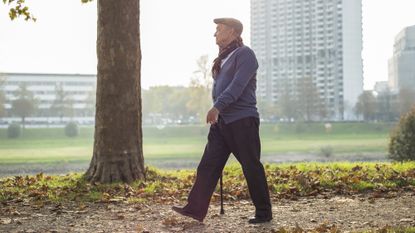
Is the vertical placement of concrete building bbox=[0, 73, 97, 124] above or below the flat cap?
above

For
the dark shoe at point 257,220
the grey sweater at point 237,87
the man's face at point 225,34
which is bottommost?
the dark shoe at point 257,220

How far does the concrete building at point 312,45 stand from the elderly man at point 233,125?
139m

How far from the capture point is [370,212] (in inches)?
267

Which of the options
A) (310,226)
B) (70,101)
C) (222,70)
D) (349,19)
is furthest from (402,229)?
(349,19)

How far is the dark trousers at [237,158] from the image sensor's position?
6113mm

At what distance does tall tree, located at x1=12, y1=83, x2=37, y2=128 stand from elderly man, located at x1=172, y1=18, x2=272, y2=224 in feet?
261

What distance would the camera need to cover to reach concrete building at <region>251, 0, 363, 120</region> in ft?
492

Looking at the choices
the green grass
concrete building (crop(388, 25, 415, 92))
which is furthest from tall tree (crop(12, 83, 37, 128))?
concrete building (crop(388, 25, 415, 92))

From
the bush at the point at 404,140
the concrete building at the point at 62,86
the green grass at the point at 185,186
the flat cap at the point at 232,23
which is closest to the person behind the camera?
the flat cap at the point at 232,23

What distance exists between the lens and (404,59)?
144 m

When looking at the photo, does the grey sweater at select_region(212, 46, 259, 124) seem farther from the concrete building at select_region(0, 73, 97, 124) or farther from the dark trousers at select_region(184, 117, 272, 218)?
the concrete building at select_region(0, 73, 97, 124)

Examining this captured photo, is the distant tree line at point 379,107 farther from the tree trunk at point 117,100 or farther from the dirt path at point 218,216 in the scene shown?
the dirt path at point 218,216

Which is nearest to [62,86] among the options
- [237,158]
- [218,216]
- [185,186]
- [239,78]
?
[185,186]

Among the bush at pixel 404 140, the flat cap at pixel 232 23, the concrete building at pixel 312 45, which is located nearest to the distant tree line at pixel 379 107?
the concrete building at pixel 312 45
